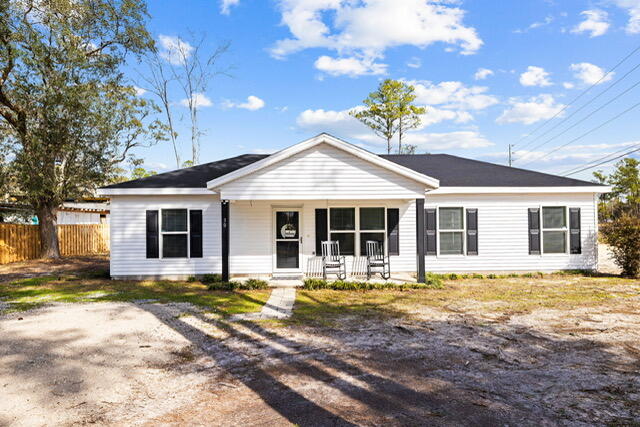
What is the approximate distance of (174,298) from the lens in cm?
893

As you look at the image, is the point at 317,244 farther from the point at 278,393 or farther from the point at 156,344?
the point at 278,393

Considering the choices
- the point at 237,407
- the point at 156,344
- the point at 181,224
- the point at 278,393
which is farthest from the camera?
the point at 181,224

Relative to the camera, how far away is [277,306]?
804 centimetres

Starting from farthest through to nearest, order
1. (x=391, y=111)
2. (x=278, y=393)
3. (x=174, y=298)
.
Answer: (x=391, y=111) < (x=174, y=298) < (x=278, y=393)

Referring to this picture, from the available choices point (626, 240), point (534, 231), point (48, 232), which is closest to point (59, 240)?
point (48, 232)

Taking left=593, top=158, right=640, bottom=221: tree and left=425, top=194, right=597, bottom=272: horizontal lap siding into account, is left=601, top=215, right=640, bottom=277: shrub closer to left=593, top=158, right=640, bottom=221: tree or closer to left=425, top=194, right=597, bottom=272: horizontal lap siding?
left=425, top=194, right=597, bottom=272: horizontal lap siding

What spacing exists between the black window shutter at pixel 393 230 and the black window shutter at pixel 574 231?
18.0 feet

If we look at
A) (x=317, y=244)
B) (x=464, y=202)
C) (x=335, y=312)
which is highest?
(x=464, y=202)

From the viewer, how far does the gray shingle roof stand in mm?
11586

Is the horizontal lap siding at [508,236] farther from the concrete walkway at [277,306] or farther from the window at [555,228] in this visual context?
the concrete walkway at [277,306]

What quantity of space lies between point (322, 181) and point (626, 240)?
9.07 meters

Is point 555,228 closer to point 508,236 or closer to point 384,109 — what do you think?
point 508,236

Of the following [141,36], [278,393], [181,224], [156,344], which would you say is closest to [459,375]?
[278,393]

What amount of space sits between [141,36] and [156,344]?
1828cm
